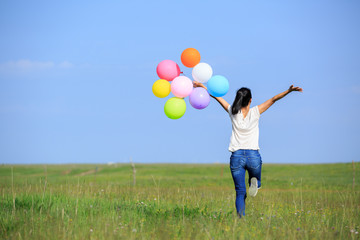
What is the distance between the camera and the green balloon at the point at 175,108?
8.23 metres

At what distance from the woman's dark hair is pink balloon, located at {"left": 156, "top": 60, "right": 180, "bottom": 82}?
5.76 feet

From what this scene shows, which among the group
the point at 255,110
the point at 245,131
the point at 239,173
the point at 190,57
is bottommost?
the point at 239,173

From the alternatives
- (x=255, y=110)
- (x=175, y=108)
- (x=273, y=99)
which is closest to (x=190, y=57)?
(x=175, y=108)

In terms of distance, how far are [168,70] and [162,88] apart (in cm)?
43

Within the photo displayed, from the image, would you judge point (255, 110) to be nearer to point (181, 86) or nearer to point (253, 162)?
point (253, 162)

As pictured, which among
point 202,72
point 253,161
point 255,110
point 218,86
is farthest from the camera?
point 202,72

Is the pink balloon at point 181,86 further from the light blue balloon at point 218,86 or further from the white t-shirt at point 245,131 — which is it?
the white t-shirt at point 245,131

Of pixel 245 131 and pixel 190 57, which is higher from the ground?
pixel 190 57

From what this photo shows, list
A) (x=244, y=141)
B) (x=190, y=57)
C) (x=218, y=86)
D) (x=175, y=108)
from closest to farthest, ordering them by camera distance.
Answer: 1. (x=244, y=141)
2. (x=218, y=86)
3. (x=175, y=108)
4. (x=190, y=57)

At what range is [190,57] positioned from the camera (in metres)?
8.71

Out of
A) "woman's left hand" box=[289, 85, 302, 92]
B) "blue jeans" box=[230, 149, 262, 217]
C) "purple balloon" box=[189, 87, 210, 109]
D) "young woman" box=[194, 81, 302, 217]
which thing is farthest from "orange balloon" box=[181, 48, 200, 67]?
"blue jeans" box=[230, 149, 262, 217]

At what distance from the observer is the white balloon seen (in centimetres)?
844

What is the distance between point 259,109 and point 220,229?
7.81 ft

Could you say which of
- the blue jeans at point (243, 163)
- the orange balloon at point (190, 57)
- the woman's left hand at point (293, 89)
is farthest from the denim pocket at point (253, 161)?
the orange balloon at point (190, 57)
